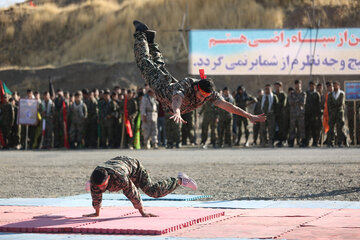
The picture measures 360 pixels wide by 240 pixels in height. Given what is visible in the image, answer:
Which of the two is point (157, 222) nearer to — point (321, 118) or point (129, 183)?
point (129, 183)

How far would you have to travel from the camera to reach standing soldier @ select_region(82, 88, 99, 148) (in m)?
25.9

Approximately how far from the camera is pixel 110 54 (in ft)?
160

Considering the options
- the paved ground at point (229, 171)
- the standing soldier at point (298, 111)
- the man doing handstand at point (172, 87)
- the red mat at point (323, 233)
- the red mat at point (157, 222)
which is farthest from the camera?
the standing soldier at point (298, 111)

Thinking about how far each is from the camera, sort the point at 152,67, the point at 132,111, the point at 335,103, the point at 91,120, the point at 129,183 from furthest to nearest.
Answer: the point at 91,120 < the point at 132,111 < the point at 335,103 < the point at 152,67 < the point at 129,183

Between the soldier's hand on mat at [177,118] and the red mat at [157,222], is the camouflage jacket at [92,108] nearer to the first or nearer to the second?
the red mat at [157,222]

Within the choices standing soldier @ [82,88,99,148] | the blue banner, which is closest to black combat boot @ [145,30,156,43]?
standing soldier @ [82,88,99,148]

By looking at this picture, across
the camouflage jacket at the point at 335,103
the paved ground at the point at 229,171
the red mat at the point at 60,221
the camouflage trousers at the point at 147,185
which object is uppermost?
the camouflage jacket at the point at 335,103

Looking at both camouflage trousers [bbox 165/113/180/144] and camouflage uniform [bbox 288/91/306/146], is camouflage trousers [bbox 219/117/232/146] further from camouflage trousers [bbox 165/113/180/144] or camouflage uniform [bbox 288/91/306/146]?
camouflage uniform [bbox 288/91/306/146]

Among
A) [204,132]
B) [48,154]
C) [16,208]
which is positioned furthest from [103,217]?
[204,132]

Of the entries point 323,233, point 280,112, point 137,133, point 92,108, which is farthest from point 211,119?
point 323,233

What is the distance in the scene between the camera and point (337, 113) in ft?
74.9

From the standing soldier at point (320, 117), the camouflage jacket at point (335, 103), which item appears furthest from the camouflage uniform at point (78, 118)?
the camouflage jacket at point (335, 103)

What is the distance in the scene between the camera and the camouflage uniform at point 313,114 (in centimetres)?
2356

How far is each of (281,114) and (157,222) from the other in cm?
1625
